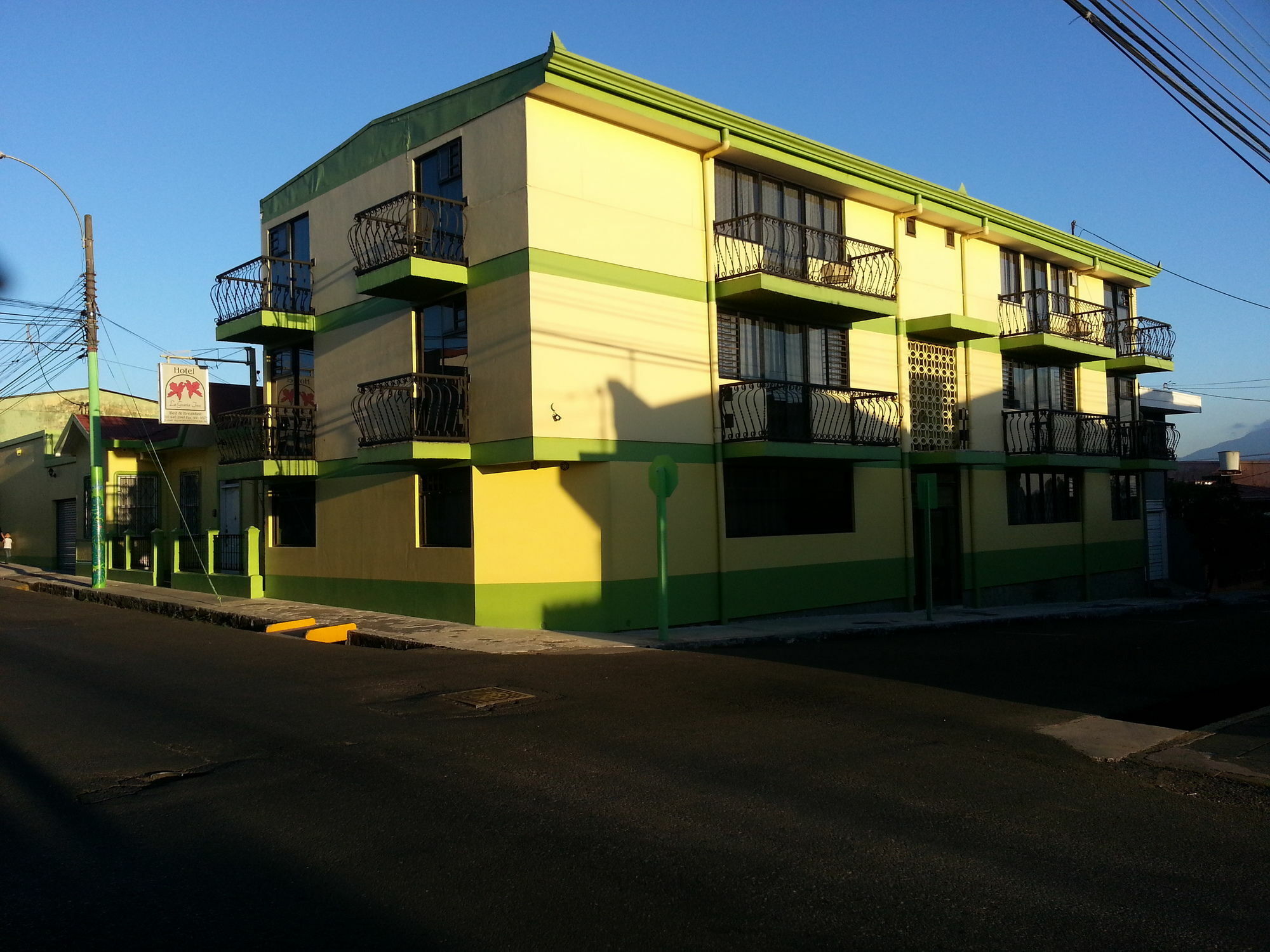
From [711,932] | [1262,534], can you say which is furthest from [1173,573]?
[711,932]

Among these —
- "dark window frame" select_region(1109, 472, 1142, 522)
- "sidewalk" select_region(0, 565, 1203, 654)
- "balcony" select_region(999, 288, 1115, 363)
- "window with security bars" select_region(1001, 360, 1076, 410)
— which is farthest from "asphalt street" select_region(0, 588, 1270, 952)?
"dark window frame" select_region(1109, 472, 1142, 522)

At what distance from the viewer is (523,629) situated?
15.6m

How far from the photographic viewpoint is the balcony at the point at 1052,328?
76.1 ft

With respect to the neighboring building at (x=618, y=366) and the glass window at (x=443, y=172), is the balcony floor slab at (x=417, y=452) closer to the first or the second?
the neighboring building at (x=618, y=366)

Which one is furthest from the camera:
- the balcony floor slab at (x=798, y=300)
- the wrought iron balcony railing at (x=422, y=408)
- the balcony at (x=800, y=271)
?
the balcony at (x=800, y=271)

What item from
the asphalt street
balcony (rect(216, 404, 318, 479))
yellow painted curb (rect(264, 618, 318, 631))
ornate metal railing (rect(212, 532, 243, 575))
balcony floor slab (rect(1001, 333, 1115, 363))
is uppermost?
balcony floor slab (rect(1001, 333, 1115, 363))

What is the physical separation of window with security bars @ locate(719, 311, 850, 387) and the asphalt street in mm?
7955

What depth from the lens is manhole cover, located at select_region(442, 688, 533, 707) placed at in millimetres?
9633

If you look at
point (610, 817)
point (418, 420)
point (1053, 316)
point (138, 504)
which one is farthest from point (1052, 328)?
point (138, 504)

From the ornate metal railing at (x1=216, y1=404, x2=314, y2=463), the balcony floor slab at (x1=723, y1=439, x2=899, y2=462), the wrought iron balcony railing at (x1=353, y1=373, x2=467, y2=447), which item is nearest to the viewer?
the wrought iron balcony railing at (x1=353, y1=373, x2=467, y2=447)

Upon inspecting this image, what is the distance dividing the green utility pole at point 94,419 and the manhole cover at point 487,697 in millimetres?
16535

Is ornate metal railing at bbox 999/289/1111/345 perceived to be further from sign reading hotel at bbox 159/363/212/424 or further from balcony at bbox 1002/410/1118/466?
sign reading hotel at bbox 159/363/212/424

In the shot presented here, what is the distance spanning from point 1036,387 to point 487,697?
1949 centimetres

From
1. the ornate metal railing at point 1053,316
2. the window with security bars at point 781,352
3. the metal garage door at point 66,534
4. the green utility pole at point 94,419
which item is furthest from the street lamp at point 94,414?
the ornate metal railing at point 1053,316
